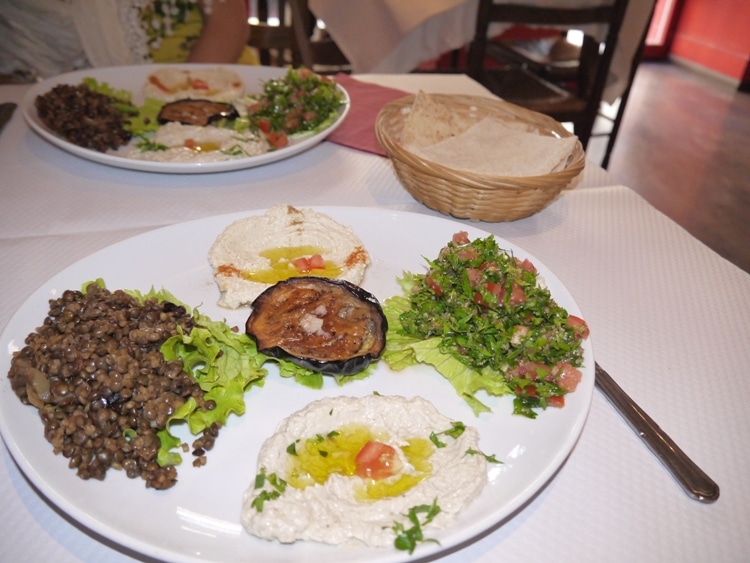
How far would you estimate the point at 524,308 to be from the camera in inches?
70.2

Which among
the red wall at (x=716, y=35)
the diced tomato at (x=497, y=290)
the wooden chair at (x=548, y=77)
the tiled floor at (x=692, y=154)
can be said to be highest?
the diced tomato at (x=497, y=290)

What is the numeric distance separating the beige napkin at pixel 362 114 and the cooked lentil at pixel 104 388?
1.78 m

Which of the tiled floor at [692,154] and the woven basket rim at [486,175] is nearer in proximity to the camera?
the woven basket rim at [486,175]

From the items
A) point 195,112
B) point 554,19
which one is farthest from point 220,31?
point 554,19

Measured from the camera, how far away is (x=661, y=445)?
1626 mm

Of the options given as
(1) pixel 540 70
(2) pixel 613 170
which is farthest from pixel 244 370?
(2) pixel 613 170

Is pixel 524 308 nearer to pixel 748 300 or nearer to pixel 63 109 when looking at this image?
pixel 748 300

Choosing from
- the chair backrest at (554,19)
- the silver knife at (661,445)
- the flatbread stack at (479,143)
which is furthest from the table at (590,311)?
the chair backrest at (554,19)

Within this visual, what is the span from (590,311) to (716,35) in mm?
11537

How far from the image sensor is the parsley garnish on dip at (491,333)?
1.72 meters

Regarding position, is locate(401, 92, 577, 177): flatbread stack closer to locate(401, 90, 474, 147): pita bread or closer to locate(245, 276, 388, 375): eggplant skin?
locate(401, 90, 474, 147): pita bread

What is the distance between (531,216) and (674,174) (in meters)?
6.37

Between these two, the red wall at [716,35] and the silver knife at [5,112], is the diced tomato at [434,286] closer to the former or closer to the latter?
→ the silver knife at [5,112]

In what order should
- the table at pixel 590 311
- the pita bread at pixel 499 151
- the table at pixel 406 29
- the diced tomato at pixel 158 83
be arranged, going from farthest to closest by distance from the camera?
the table at pixel 406 29 → the diced tomato at pixel 158 83 → the pita bread at pixel 499 151 → the table at pixel 590 311
